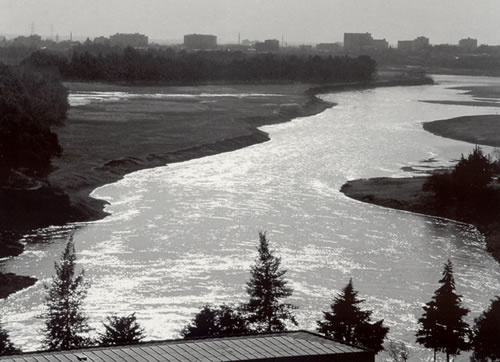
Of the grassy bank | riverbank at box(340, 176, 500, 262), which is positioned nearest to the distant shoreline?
riverbank at box(340, 176, 500, 262)

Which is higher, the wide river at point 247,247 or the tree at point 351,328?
the tree at point 351,328

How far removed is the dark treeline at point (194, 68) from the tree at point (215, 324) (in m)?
88.2

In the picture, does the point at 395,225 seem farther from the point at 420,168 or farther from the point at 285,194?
the point at 420,168

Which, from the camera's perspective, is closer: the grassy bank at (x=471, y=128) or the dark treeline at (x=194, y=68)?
the grassy bank at (x=471, y=128)

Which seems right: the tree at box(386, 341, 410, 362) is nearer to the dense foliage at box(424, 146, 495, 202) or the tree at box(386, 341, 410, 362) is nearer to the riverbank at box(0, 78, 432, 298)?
the riverbank at box(0, 78, 432, 298)

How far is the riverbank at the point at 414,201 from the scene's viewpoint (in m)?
40.9

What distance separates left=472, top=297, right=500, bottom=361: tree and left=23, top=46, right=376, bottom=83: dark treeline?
90107 mm

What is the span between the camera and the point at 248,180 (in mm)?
51156

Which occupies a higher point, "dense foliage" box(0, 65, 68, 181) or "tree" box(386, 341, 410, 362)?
"dense foliage" box(0, 65, 68, 181)

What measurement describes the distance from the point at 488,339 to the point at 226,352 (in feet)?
27.3

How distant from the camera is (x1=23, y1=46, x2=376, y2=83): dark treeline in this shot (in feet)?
406

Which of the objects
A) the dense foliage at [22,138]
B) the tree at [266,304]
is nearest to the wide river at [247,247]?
the tree at [266,304]

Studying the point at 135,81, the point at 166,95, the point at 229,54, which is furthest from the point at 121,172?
the point at 229,54

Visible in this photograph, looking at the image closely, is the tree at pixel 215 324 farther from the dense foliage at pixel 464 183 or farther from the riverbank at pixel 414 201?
the dense foliage at pixel 464 183
